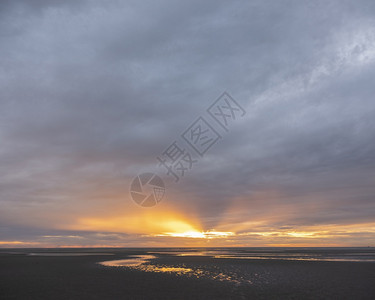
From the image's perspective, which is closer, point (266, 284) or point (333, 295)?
point (333, 295)

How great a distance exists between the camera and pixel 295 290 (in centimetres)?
2778

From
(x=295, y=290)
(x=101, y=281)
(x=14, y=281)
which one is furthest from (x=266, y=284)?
(x=14, y=281)

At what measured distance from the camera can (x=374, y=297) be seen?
24312 mm

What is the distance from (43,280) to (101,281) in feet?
23.0

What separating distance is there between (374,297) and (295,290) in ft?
20.6

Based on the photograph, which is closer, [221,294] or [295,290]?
[221,294]

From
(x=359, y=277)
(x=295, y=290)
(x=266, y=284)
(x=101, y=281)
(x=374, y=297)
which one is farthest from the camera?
(x=359, y=277)

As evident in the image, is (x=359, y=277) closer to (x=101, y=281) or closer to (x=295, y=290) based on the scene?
(x=295, y=290)

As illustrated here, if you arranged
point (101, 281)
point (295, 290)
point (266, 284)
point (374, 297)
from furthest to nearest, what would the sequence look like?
point (101, 281)
point (266, 284)
point (295, 290)
point (374, 297)

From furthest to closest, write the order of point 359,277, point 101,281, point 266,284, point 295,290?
1. point 359,277
2. point 101,281
3. point 266,284
4. point 295,290

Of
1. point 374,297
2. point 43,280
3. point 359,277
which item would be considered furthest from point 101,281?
point 359,277

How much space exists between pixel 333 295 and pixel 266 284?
7.22 m

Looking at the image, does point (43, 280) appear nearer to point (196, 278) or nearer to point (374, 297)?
point (196, 278)

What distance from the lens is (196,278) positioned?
34.7 metres
